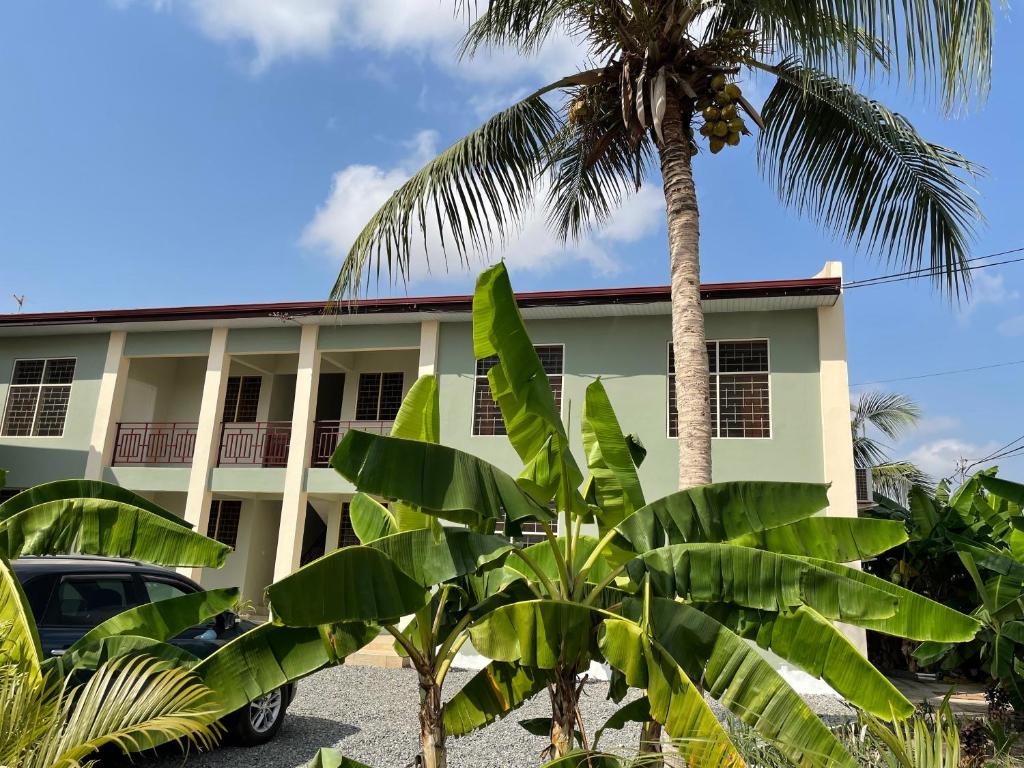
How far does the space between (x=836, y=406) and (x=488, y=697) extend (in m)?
9.47

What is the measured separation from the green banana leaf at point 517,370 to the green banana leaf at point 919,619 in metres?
1.51

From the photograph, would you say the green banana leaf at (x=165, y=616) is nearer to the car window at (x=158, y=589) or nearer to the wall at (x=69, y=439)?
the car window at (x=158, y=589)

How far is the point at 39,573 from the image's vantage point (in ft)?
19.9

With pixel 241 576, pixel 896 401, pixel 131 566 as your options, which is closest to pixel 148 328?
pixel 241 576

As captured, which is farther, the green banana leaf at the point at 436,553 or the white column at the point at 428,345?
the white column at the point at 428,345

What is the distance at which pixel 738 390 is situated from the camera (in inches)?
503

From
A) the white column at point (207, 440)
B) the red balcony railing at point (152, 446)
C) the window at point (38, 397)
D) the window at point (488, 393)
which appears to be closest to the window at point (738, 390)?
the window at point (488, 393)

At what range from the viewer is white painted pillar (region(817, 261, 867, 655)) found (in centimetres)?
1159

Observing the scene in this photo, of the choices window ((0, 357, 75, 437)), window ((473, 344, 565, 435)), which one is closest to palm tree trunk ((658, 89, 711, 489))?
window ((473, 344, 565, 435))

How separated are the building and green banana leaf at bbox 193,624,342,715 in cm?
920

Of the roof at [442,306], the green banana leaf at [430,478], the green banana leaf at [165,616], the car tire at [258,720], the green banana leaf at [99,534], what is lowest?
the car tire at [258,720]

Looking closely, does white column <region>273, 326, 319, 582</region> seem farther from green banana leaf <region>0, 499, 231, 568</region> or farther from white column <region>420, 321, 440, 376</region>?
green banana leaf <region>0, 499, 231, 568</region>

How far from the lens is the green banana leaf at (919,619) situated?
13.6ft

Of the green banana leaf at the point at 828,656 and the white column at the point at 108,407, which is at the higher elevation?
the white column at the point at 108,407
